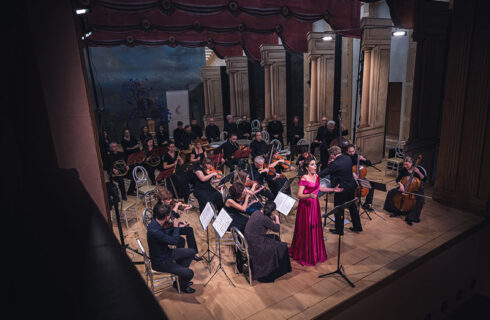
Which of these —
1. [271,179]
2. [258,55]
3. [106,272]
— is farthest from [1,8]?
[258,55]

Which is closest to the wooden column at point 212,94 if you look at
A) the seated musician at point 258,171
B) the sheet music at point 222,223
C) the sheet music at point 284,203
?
the seated musician at point 258,171

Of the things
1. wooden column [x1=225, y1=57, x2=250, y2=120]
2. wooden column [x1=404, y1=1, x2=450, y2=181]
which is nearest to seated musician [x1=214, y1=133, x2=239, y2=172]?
wooden column [x1=404, y1=1, x2=450, y2=181]

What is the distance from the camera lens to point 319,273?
4.13m

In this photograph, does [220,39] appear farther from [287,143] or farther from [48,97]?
[48,97]

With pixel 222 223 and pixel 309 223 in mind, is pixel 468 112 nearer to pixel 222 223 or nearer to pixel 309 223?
pixel 309 223

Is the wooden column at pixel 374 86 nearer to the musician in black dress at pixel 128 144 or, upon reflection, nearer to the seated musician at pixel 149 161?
the seated musician at pixel 149 161

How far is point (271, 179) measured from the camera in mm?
6141

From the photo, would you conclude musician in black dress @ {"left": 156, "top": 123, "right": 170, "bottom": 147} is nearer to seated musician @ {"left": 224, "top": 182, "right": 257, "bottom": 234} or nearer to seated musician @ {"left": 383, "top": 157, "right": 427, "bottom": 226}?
seated musician @ {"left": 224, "top": 182, "right": 257, "bottom": 234}

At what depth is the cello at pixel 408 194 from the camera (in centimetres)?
511

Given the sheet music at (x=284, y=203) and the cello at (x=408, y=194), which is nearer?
the sheet music at (x=284, y=203)

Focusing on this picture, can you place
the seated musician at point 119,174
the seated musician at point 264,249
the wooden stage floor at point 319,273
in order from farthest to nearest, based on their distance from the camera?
the seated musician at point 119,174 < the seated musician at point 264,249 < the wooden stage floor at point 319,273

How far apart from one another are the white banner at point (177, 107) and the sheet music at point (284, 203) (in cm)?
1056

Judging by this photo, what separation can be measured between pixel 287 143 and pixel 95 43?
6.89 meters

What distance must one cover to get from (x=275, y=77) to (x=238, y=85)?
2349 mm
